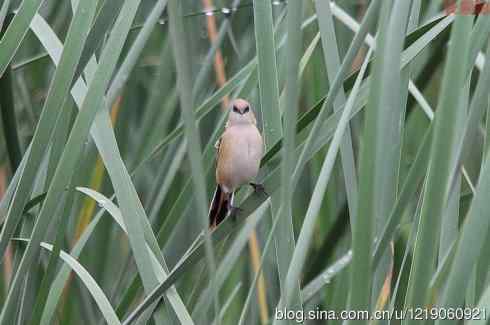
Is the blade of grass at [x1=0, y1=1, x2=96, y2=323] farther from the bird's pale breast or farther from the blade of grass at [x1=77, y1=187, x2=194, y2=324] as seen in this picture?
the bird's pale breast

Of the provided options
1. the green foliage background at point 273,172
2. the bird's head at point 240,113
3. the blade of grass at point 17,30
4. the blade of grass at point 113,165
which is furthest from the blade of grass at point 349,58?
the bird's head at point 240,113

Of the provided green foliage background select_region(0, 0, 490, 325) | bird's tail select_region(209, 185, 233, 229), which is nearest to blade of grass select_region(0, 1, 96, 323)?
green foliage background select_region(0, 0, 490, 325)

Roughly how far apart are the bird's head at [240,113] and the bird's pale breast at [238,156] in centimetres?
1

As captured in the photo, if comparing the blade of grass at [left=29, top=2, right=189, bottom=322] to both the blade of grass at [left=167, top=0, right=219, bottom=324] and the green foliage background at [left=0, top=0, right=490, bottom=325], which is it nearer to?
the green foliage background at [left=0, top=0, right=490, bottom=325]

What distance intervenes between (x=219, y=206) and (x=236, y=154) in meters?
0.19

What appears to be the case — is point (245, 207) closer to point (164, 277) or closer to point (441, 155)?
point (164, 277)

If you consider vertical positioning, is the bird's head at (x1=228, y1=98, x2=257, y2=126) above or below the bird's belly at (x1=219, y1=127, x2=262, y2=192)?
above

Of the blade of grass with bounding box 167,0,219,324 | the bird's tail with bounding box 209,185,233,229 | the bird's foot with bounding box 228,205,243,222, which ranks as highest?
the blade of grass with bounding box 167,0,219,324

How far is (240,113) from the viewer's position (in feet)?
5.79

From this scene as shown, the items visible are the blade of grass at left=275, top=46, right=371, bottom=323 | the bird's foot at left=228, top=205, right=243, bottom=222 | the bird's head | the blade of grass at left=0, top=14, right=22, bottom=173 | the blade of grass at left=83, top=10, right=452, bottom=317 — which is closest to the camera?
the blade of grass at left=275, top=46, right=371, bottom=323

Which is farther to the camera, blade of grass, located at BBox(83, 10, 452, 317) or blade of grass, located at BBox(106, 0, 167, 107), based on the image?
blade of grass, located at BBox(106, 0, 167, 107)

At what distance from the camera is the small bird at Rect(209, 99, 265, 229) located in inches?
65.9

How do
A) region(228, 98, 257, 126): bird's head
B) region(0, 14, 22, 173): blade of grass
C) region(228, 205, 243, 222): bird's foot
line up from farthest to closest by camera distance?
region(228, 98, 257, 126): bird's head → region(0, 14, 22, 173): blade of grass → region(228, 205, 243, 222): bird's foot

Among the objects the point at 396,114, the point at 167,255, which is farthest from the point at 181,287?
the point at 396,114
